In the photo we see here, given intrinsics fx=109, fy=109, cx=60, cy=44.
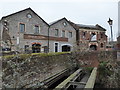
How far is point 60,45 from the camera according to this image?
1705cm

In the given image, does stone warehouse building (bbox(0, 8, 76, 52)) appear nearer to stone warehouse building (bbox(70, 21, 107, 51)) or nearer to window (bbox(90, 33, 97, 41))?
stone warehouse building (bbox(70, 21, 107, 51))

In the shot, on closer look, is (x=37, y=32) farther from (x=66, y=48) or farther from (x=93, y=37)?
(x=93, y=37)

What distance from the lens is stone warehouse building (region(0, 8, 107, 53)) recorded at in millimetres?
12883

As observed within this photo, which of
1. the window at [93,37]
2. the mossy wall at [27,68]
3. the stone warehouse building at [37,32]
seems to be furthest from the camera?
the window at [93,37]

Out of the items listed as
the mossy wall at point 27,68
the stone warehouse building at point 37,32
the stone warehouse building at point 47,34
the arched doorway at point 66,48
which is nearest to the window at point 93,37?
the stone warehouse building at point 47,34

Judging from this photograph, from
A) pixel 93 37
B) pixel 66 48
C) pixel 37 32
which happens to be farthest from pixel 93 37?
pixel 37 32

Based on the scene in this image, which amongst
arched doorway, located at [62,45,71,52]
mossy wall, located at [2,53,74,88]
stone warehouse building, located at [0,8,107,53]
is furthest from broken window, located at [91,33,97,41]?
mossy wall, located at [2,53,74,88]

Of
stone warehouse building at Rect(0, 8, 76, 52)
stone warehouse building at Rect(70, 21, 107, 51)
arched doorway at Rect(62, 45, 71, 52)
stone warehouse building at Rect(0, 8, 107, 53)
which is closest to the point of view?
stone warehouse building at Rect(0, 8, 76, 52)

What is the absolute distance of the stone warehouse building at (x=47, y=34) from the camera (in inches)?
507

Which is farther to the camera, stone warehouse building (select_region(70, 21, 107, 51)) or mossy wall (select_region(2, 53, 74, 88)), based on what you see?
stone warehouse building (select_region(70, 21, 107, 51))

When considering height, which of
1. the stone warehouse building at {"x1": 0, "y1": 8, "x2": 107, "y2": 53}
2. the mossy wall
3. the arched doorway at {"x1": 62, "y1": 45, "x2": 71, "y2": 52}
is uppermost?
the stone warehouse building at {"x1": 0, "y1": 8, "x2": 107, "y2": 53}

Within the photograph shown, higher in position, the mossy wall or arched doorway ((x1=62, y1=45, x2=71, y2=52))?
arched doorway ((x1=62, y1=45, x2=71, y2=52))

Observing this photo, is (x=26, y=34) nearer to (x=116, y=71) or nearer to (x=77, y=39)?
(x=77, y=39)

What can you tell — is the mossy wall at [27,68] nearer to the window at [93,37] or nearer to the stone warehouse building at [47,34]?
the stone warehouse building at [47,34]
